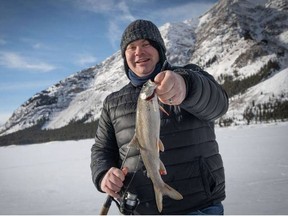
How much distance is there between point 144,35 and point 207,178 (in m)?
2.07

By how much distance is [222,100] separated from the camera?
3338 mm

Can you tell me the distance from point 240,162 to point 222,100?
12773 mm

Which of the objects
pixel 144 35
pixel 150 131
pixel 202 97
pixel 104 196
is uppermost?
pixel 144 35

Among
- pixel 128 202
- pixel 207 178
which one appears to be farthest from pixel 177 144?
pixel 128 202

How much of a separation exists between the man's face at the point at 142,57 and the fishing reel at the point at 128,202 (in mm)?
1580

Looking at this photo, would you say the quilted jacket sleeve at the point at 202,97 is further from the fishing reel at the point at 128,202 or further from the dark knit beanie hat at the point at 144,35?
the fishing reel at the point at 128,202

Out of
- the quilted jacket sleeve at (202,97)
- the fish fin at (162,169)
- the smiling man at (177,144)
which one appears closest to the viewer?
the fish fin at (162,169)

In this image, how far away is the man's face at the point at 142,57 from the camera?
3.61 m

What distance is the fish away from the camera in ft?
7.07

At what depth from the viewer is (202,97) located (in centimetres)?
296

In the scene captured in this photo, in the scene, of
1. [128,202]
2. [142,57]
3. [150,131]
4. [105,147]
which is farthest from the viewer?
[105,147]

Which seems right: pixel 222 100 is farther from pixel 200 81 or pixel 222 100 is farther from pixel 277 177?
pixel 277 177

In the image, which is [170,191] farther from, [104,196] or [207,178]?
[104,196]

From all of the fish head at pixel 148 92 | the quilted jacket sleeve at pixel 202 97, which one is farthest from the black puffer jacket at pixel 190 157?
the fish head at pixel 148 92
